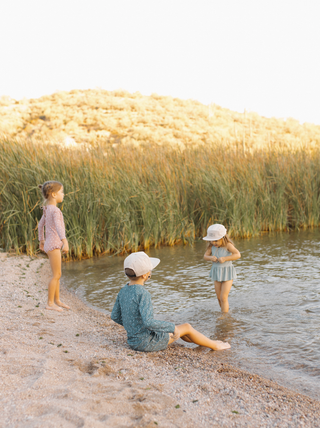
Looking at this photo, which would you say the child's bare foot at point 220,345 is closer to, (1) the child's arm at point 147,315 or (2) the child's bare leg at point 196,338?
(2) the child's bare leg at point 196,338

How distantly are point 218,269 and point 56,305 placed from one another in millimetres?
2288

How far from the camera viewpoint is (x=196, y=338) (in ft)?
13.9

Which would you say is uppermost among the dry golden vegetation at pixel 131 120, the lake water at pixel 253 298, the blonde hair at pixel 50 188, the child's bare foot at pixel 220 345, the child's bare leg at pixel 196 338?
the dry golden vegetation at pixel 131 120


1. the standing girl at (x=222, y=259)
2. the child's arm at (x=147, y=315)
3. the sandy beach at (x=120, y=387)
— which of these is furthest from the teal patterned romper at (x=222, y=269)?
the child's arm at (x=147, y=315)

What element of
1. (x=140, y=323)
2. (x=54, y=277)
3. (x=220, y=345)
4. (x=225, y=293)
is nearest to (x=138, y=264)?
(x=140, y=323)

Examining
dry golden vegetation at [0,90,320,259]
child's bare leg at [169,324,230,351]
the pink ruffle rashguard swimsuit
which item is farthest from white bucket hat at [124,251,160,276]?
dry golden vegetation at [0,90,320,259]

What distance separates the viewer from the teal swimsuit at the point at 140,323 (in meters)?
3.86

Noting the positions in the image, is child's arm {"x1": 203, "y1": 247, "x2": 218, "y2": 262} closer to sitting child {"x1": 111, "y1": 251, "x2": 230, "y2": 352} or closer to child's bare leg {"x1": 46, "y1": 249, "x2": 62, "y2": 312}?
sitting child {"x1": 111, "y1": 251, "x2": 230, "y2": 352}

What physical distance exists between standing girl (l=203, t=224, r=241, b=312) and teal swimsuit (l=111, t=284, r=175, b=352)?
158 cm

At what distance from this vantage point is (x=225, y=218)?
432 inches

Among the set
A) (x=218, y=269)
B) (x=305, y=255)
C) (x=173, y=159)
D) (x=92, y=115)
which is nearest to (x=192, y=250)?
(x=305, y=255)

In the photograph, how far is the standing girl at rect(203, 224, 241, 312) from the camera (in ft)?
17.4

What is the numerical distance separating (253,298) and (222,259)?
4.12 feet

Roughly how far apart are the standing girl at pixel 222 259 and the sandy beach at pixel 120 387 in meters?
1.20
